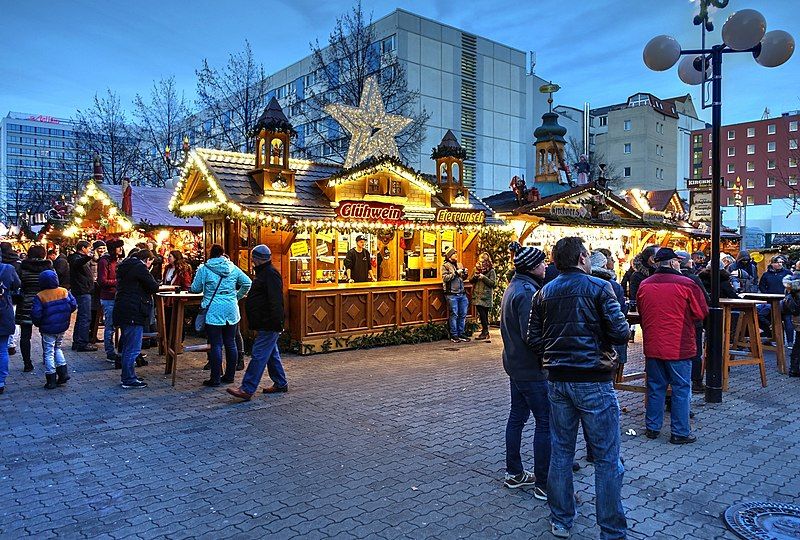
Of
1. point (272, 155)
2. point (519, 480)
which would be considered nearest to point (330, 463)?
point (519, 480)

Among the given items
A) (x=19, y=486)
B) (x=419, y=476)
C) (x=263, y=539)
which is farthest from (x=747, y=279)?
(x=19, y=486)

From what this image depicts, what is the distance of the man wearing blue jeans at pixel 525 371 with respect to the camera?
4.20 metres

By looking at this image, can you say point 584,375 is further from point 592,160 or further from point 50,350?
point 592,160

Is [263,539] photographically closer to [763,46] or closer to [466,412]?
[466,412]

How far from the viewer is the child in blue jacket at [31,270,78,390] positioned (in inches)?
296

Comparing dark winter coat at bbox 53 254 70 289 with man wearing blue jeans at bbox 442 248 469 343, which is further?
man wearing blue jeans at bbox 442 248 469 343

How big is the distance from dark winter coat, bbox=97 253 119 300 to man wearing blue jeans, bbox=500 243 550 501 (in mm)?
7710

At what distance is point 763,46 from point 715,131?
1.23m

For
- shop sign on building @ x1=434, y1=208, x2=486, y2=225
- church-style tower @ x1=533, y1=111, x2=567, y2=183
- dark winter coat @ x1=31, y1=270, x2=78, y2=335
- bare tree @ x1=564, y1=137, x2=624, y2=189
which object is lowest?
dark winter coat @ x1=31, y1=270, x2=78, y2=335

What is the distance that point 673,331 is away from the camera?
18.0 ft

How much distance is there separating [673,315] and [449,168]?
8996 mm

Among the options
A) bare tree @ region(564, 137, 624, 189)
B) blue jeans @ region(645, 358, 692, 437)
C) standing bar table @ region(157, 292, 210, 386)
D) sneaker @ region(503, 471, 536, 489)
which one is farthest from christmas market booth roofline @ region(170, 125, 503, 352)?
bare tree @ region(564, 137, 624, 189)

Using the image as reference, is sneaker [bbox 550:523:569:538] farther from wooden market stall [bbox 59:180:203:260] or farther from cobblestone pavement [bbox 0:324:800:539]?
wooden market stall [bbox 59:180:203:260]

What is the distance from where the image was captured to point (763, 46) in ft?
23.3
